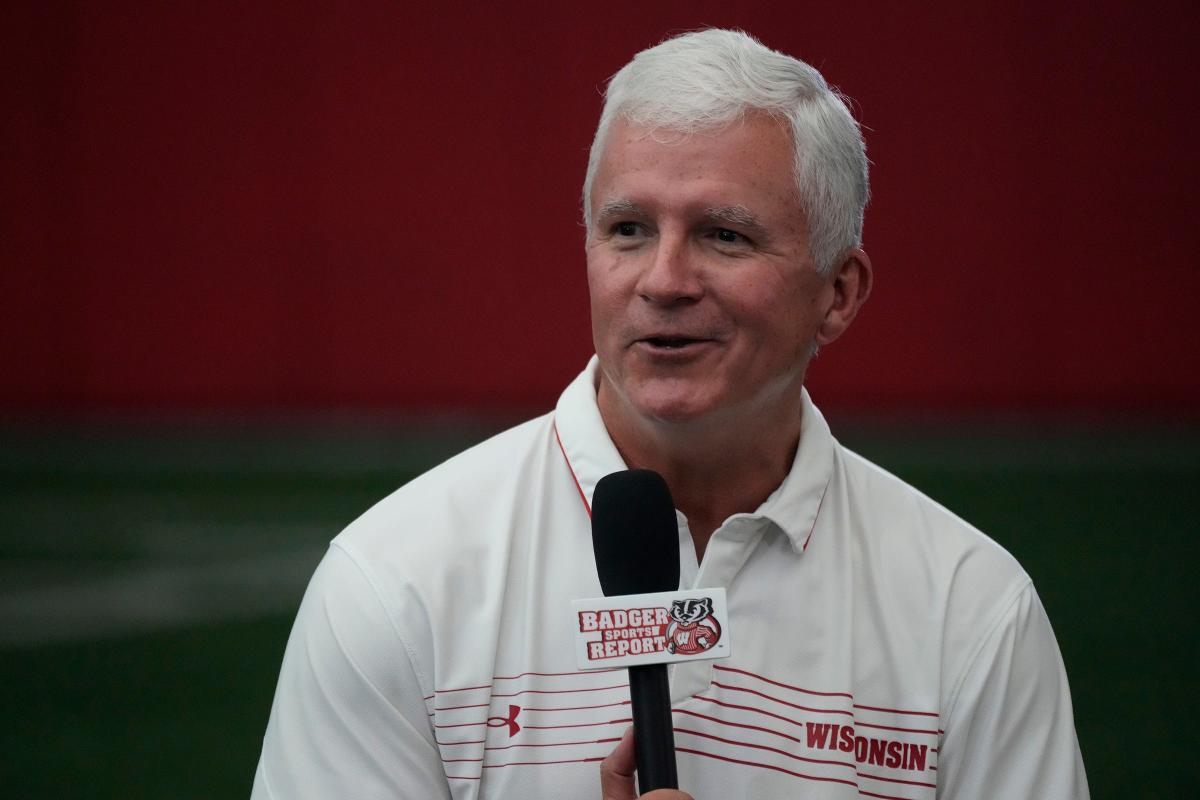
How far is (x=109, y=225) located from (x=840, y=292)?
31.1 ft

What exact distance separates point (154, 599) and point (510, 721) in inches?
184

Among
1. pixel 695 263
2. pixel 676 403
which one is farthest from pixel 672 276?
pixel 676 403

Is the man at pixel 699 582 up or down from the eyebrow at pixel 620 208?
down

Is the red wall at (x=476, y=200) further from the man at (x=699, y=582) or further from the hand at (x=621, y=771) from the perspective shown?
the hand at (x=621, y=771)

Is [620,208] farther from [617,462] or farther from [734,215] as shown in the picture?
[617,462]

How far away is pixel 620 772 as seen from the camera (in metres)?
1.49

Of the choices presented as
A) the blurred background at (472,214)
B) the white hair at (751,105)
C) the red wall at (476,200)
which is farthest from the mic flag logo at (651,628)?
the red wall at (476,200)

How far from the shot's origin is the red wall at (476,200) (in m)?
10.3

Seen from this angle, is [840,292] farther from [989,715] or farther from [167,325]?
[167,325]

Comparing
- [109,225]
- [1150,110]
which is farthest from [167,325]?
[1150,110]

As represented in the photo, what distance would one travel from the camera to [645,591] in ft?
5.04

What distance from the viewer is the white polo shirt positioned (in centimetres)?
179

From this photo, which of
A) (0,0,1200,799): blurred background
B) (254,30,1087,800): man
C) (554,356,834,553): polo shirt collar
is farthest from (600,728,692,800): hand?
(0,0,1200,799): blurred background

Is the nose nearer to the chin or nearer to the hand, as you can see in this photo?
the chin
